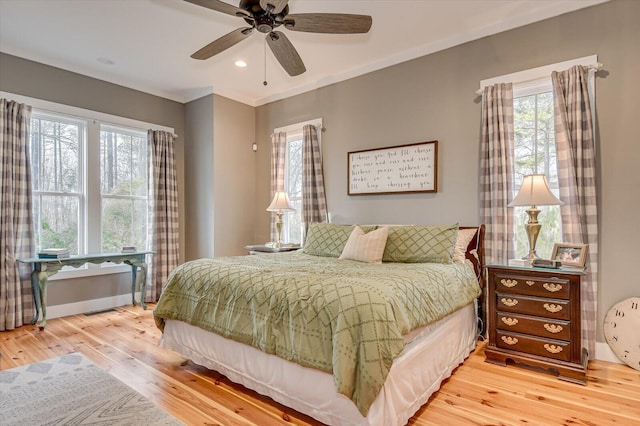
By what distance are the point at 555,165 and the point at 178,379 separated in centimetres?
350

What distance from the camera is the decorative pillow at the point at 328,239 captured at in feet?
11.4

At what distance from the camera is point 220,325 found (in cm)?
230

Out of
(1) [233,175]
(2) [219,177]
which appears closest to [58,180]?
(2) [219,177]

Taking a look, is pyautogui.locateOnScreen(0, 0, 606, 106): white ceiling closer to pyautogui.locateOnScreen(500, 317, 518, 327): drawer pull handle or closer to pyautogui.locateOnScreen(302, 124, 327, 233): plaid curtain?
pyautogui.locateOnScreen(302, 124, 327, 233): plaid curtain

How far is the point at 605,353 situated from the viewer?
108 inches

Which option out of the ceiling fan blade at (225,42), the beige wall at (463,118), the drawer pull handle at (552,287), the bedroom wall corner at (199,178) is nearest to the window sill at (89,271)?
the bedroom wall corner at (199,178)

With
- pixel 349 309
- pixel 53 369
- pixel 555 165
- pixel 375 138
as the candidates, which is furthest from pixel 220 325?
pixel 555 165

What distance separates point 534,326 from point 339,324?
5.80 feet

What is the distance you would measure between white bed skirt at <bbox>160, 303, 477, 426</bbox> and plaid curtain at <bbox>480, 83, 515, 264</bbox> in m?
0.81

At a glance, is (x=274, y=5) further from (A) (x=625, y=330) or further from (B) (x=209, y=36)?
(A) (x=625, y=330)

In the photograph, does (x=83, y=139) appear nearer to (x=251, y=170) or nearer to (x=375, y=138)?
(x=251, y=170)

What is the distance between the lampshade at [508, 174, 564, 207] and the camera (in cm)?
263

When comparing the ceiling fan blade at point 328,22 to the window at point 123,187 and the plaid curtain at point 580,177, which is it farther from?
the window at point 123,187

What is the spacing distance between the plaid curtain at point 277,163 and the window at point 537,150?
291 cm
